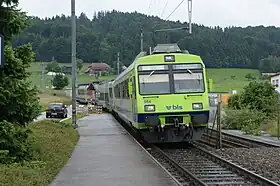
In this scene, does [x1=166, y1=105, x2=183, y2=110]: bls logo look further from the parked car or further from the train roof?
the parked car

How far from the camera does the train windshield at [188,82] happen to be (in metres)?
19.4

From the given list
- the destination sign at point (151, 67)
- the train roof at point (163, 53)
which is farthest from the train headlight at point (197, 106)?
the destination sign at point (151, 67)

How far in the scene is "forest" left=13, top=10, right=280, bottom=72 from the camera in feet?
160

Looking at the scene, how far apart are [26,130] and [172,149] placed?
27.9 ft

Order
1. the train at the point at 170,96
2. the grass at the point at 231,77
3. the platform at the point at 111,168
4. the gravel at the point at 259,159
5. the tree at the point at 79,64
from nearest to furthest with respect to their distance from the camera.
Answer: the platform at the point at 111,168, the gravel at the point at 259,159, the train at the point at 170,96, the grass at the point at 231,77, the tree at the point at 79,64

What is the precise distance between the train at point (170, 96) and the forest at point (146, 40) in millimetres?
6603

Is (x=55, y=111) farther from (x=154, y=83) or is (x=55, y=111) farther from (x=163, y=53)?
(x=154, y=83)

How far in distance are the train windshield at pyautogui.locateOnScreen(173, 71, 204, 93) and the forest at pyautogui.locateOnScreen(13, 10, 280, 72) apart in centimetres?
738

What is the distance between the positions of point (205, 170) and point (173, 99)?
533cm

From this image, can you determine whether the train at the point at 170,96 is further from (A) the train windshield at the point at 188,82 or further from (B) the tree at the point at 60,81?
(B) the tree at the point at 60,81

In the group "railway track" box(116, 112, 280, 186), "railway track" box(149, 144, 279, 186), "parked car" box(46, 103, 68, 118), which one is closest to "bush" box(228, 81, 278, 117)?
"parked car" box(46, 103, 68, 118)

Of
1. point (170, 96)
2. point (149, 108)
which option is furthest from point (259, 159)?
point (149, 108)

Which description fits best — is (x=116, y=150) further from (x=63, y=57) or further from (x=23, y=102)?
(x=63, y=57)

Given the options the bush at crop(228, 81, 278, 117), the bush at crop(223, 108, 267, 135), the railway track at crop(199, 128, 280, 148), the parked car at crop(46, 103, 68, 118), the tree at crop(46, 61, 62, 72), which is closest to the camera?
the railway track at crop(199, 128, 280, 148)
